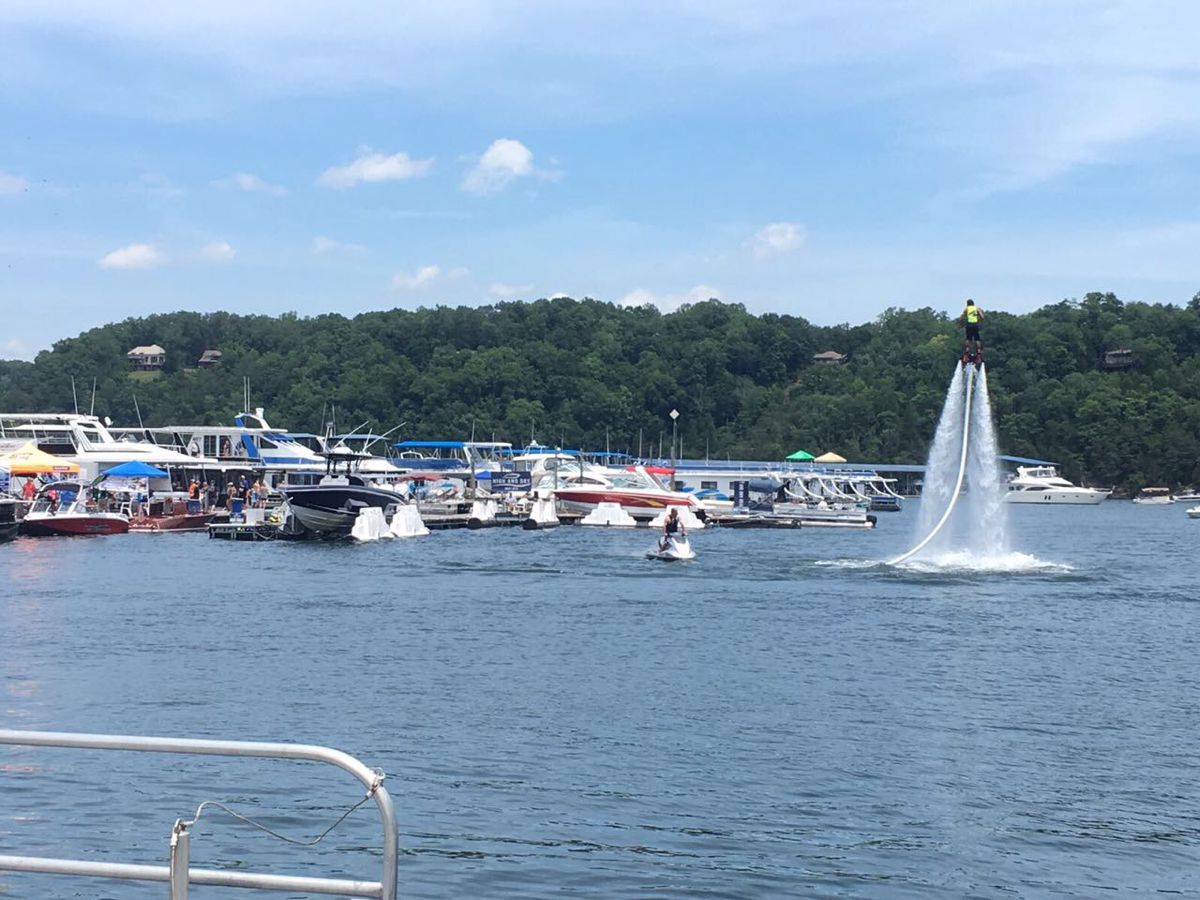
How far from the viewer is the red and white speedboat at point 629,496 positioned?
319ft

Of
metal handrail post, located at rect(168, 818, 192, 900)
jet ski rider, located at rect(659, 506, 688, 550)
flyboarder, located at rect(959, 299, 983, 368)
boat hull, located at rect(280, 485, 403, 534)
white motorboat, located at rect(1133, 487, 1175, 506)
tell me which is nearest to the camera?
metal handrail post, located at rect(168, 818, 192, 900)

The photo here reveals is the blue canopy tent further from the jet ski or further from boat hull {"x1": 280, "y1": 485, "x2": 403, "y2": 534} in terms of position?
the jet ski

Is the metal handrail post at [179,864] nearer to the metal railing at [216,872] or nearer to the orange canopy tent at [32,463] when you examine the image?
the metal railing at [216,872]

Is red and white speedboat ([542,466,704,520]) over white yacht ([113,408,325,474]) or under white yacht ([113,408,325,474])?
under

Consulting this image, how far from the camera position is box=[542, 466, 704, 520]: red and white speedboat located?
97.3m

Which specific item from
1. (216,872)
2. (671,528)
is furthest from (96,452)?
(216,872)

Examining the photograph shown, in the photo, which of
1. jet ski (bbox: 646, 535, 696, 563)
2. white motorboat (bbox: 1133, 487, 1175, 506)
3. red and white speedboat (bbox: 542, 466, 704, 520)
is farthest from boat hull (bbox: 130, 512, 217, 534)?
white motorboat (bbox: 1133, 487, 1175, 506)

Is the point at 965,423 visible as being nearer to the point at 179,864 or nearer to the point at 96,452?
the point at 179,864

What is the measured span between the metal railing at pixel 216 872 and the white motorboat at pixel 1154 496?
18570cm

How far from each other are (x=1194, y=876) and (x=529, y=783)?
8.80 meters

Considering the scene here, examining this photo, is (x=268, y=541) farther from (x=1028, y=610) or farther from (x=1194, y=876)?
(x=1194, y=876)

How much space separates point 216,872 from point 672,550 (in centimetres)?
5682

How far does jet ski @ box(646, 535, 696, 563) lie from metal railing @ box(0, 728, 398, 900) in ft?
184

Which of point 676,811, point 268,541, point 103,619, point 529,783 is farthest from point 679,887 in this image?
point 268,541
